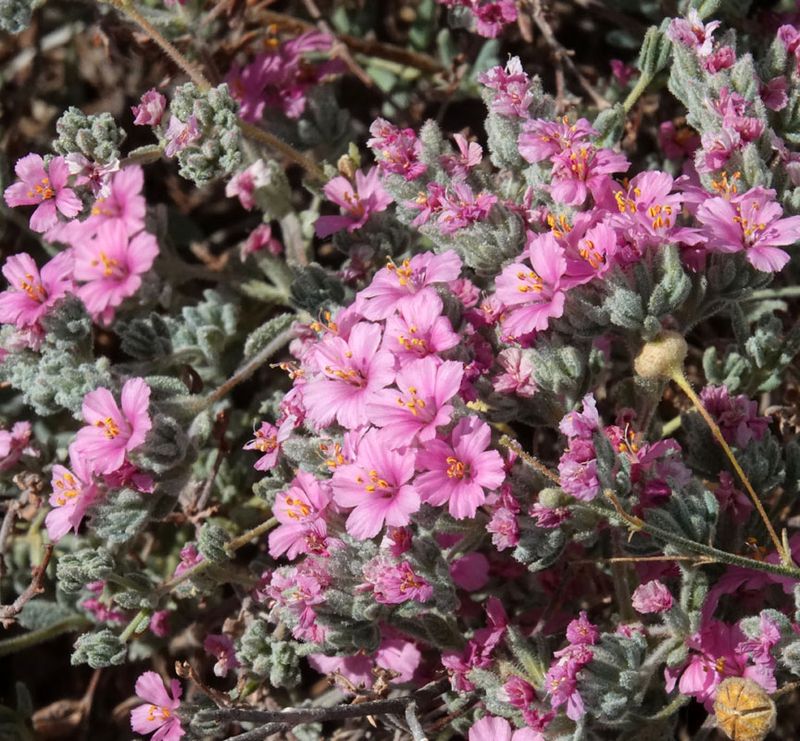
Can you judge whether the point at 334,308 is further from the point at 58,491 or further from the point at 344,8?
the point at 344,8

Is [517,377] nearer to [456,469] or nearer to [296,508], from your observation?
[456,469]

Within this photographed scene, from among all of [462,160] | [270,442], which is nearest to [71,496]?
[270,442]

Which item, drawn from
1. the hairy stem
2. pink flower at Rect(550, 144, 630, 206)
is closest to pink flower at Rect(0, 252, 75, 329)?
the hairy stem

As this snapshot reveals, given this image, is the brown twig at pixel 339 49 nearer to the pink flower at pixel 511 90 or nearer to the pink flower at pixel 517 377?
the pink flower at pixel 511 90

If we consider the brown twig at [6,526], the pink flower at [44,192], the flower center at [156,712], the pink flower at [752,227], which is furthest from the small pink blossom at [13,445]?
the pink flower at [752,227]

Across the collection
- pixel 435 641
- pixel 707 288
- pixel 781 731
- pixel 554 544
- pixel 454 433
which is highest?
pixel 707 288

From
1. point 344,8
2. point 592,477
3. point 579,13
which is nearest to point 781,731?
point 592,477

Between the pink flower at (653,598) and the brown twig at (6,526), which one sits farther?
the brown twig at (6,526)
